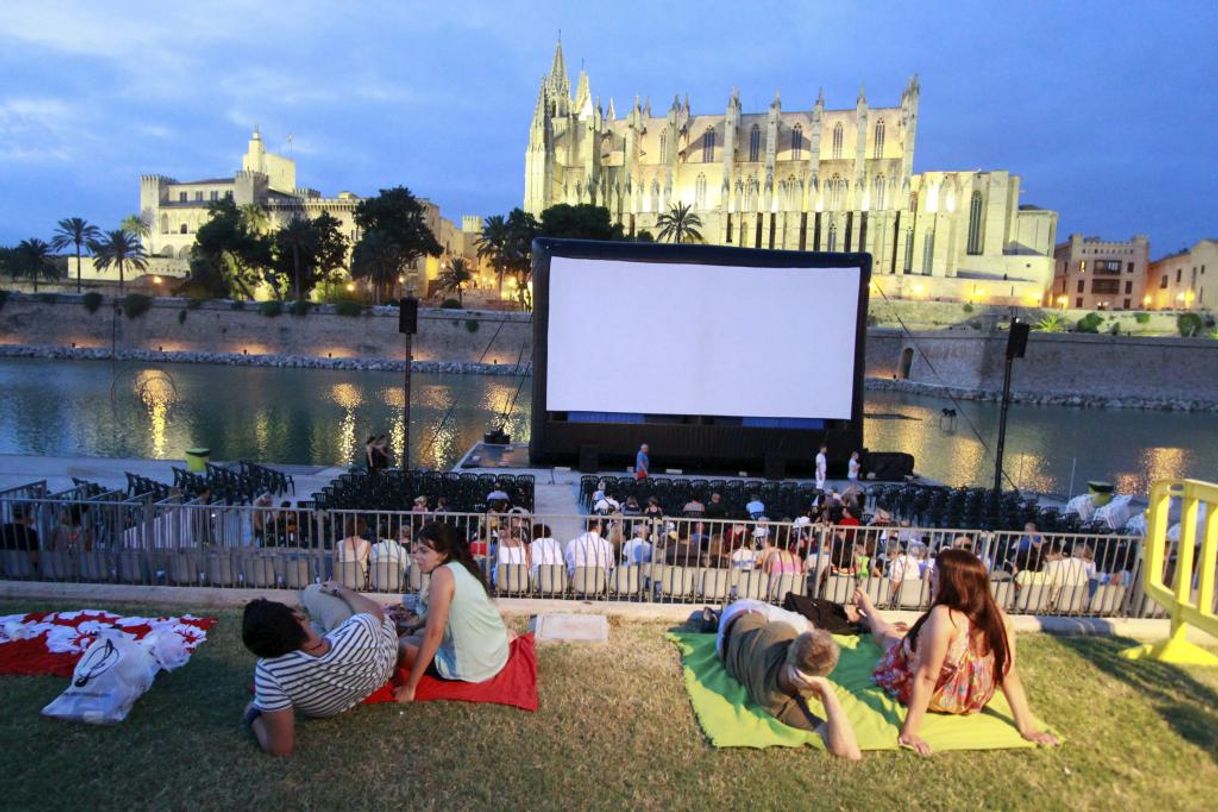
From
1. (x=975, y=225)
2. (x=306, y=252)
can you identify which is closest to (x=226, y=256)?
(x=306, y=252)

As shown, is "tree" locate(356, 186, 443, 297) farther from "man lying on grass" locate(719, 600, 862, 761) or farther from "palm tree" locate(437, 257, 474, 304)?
"man lying on grass" locate(719, 600, 862, 761)

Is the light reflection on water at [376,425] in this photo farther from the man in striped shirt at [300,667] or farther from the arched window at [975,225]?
the arched window at [975,225]

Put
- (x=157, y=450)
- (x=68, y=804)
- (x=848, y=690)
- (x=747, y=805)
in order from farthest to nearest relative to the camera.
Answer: (x=157, y=450), (x=848, y=690), (x=747, y=805), (x=68, y=804)

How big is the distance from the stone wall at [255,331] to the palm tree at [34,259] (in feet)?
30.6

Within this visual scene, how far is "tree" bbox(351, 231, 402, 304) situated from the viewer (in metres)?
53.2

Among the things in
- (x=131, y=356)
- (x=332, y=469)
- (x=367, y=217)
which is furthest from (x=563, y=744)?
(x=367, y=217)

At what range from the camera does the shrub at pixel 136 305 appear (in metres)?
49.0

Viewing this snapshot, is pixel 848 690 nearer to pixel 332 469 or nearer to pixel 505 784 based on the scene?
pixel 505 784

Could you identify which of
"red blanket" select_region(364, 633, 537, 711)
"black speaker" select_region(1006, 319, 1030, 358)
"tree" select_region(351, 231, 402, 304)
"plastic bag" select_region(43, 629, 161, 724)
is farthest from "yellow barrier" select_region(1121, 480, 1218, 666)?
"tree" select_region(351, 231, 402, 304)

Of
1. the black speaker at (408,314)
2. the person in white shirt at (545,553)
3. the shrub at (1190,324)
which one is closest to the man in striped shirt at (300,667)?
the person in white shirt at (545,553)

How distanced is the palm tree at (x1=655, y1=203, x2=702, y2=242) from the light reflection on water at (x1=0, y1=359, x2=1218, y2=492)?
31.2 metres

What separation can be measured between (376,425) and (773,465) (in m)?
13.7

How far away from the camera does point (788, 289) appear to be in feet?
49.2

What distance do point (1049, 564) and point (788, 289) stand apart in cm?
961
